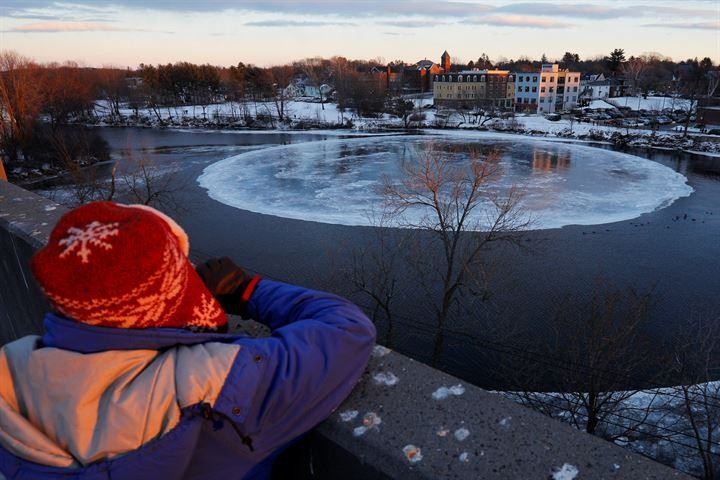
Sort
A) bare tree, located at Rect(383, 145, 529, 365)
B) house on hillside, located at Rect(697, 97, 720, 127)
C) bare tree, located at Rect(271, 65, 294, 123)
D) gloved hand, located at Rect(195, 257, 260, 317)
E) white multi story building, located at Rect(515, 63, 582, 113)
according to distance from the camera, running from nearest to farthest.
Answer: gloved hand, located at Rect(195, 257, 260, 317), bare tree, located at Rect(383, 145, 529, 365), house on hillside, located at Rect(697, 97, 720, 127), bare tree, located at Rect(271, 65, 294, 123), white multi story building, located at Rect(515, 63, 582, 113)

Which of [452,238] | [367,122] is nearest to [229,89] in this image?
[367,122]

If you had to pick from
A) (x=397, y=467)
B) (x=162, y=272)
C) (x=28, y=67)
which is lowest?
(x=397, y=467)

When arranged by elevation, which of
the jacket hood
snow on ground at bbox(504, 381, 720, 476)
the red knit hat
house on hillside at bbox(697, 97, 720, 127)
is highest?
the red knit hat

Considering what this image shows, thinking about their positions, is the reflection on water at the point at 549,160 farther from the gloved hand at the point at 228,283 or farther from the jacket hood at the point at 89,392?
the jacket hood at the point at 89,392

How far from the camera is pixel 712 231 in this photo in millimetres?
17219

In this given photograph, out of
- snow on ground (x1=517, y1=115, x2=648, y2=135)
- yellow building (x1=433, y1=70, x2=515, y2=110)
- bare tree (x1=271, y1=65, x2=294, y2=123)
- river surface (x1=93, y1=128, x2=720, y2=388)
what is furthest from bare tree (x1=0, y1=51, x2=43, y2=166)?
yellow building (x1=433, y1=70, x2=515, y2=110)

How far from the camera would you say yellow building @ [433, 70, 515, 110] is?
66000mm

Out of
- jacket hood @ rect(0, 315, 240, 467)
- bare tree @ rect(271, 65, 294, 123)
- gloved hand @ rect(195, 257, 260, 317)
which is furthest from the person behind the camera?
bare tree @ rect(271, 65, 294, 123)

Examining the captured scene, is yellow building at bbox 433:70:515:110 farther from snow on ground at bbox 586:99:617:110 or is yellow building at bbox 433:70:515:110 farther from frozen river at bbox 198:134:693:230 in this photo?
frozen river at bbox 198:134:693:230

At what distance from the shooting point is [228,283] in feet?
4.51

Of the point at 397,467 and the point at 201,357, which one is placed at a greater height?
the point at 201,357

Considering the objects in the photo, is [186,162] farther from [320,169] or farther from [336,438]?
[336,438]

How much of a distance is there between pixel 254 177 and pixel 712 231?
20216 mm

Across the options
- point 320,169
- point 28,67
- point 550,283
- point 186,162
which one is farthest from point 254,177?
point 28,67
